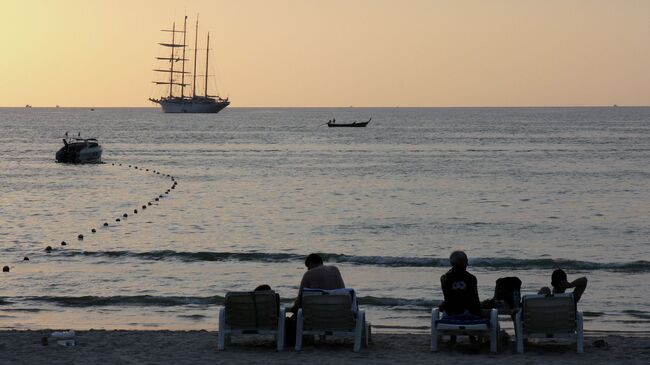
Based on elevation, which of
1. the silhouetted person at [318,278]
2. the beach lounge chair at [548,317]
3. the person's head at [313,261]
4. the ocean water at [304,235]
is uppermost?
Result: the person's head at [313,261]

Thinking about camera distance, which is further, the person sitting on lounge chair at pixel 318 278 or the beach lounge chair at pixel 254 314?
the person sitting on lounge chair at pixel 318 278

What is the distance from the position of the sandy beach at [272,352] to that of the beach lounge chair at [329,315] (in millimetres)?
279

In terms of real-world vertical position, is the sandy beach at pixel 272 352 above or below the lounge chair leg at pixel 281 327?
below

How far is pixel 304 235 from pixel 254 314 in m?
20.7

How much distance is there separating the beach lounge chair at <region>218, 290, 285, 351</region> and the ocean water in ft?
13.0

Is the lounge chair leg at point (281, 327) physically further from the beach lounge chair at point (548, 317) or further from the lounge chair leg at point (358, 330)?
the beach lounge chair at point (548, 317)

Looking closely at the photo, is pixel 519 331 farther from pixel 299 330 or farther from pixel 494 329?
pixel 299 330

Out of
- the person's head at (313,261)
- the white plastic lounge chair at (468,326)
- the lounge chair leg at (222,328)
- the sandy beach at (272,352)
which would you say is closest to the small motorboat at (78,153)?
the sandy beach at (272,352)

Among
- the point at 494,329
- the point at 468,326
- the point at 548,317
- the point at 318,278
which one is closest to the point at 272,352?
the point at 318,278

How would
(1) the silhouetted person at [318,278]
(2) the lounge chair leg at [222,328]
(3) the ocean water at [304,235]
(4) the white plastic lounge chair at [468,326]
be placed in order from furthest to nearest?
(3) the ocean water at [304,235] < (2) the lounge chair leg at [222,328] < (1) the silhouetted person at [318,278] < (4) the white plastic lounge chair at [468,326]

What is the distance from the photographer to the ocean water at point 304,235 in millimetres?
21391

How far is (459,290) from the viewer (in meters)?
14.0

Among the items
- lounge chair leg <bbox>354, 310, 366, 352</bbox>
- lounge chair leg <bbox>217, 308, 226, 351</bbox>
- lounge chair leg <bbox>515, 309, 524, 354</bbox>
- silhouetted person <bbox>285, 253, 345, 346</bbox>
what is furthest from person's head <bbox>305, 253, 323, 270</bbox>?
lounge chair leg <bbox>515, 309, 524, 354</bbox>

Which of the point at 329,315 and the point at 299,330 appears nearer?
the point at 329,315
